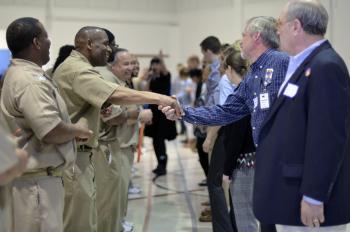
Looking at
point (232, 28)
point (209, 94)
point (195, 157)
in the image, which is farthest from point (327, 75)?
point (232, 28)

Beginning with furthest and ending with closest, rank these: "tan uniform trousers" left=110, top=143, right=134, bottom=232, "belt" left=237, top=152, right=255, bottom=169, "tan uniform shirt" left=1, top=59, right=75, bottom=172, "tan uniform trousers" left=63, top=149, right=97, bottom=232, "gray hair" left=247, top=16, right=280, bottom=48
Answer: "tan uniform trousers" left=110, top=143, right=134, bottom=232 → "tan uniform trousers" left=63, top=149, right=97, bottom=232 → "belt" left=237, top=152, right=255, bottom=169 → "gray hair" left=247, top=16, right=280, bottom=48 → "tan uniform shirt" left=1, top=59, right=75, bottom=172

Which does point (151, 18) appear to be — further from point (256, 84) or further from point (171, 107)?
point (256, 84)

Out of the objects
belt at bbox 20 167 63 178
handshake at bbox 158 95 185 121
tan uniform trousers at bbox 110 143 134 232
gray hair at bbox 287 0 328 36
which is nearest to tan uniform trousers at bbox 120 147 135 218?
tan uniform trousers at bbox 110 143 134 232

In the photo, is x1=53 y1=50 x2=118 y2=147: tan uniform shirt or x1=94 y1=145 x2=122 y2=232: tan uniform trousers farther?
x1=94 y1=145 x2=122 y2=232: tan uniform trousers

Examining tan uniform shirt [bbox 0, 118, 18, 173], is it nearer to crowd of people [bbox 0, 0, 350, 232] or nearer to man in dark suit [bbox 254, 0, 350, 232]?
crowd of people [bbox 0, 0, 350, 232]

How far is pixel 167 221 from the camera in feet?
17.0

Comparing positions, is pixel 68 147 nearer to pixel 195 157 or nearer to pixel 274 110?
pixel 274 110

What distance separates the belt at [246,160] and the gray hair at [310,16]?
122 centimetres

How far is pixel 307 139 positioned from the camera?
2096mm

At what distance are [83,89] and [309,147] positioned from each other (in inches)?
63.6

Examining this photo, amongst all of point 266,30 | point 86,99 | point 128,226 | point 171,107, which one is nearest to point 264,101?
point 266,30

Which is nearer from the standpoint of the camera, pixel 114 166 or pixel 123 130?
pixel 114 166

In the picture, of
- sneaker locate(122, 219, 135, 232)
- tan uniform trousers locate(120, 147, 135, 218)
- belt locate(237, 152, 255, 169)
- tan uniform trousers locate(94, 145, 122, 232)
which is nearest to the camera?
belt locate(237, 152, 255, 169)

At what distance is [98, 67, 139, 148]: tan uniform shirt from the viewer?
13.7 feet
